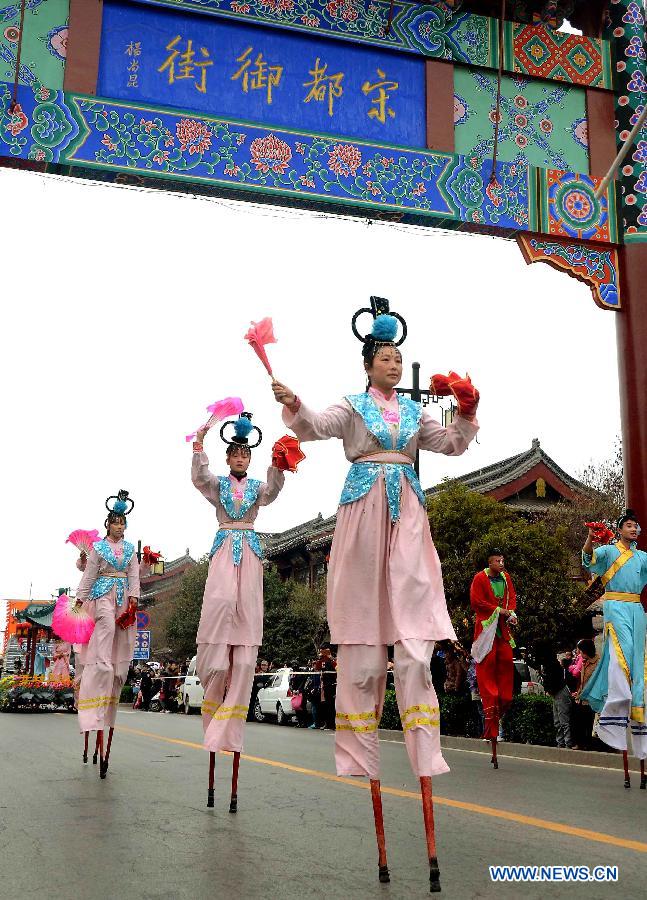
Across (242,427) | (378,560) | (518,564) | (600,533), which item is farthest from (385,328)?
(518,564)

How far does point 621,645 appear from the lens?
24.4 feet

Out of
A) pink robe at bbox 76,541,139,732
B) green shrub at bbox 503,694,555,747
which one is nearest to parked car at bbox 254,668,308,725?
green shrub at bbox 503,694,555,747

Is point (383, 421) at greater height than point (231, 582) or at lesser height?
greater

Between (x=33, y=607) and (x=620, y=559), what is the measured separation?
3723 centimetres

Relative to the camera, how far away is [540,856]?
12.9 ft

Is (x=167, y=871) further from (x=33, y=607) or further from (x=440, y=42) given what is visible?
(x=33, y=607)

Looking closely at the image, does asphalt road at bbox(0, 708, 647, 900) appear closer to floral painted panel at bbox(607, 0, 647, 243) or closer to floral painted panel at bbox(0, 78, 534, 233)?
floral painted panel at bbox(0, 78, 534, 233)

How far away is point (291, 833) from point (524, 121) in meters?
9.67

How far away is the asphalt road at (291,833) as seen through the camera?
3.50 metres

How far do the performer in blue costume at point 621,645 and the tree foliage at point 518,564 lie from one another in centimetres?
921

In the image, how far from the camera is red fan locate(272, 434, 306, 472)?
5980 millimetres

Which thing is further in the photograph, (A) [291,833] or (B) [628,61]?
(B) [628,61]

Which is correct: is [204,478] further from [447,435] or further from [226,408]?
[447,435]

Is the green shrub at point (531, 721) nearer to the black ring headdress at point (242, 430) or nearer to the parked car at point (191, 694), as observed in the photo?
the black ring headdress at point (242, 430)
